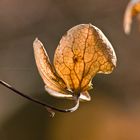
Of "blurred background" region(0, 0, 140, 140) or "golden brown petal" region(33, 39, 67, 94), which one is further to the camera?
"blurred background" region(0, 0, 140, 140)

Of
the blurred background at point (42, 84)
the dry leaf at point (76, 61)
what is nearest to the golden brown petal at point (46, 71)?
the dry leaf at point (76, 61)

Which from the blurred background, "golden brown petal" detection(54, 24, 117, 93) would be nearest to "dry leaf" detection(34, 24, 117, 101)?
"golden brown petal" detection(54, 24, 117, 93)

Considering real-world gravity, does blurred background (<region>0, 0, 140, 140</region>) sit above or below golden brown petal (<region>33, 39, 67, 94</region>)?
below

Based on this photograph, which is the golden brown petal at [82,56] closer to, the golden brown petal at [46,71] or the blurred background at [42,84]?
the golden brown petal at [46,71]

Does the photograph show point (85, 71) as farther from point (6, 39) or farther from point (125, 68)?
point (125, 68)

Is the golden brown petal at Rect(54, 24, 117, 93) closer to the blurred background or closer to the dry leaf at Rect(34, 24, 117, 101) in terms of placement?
the dry leaf at Rect(34, 24, 117, 101)

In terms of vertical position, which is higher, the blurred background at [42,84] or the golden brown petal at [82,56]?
the golden brown petal at [82,56]
